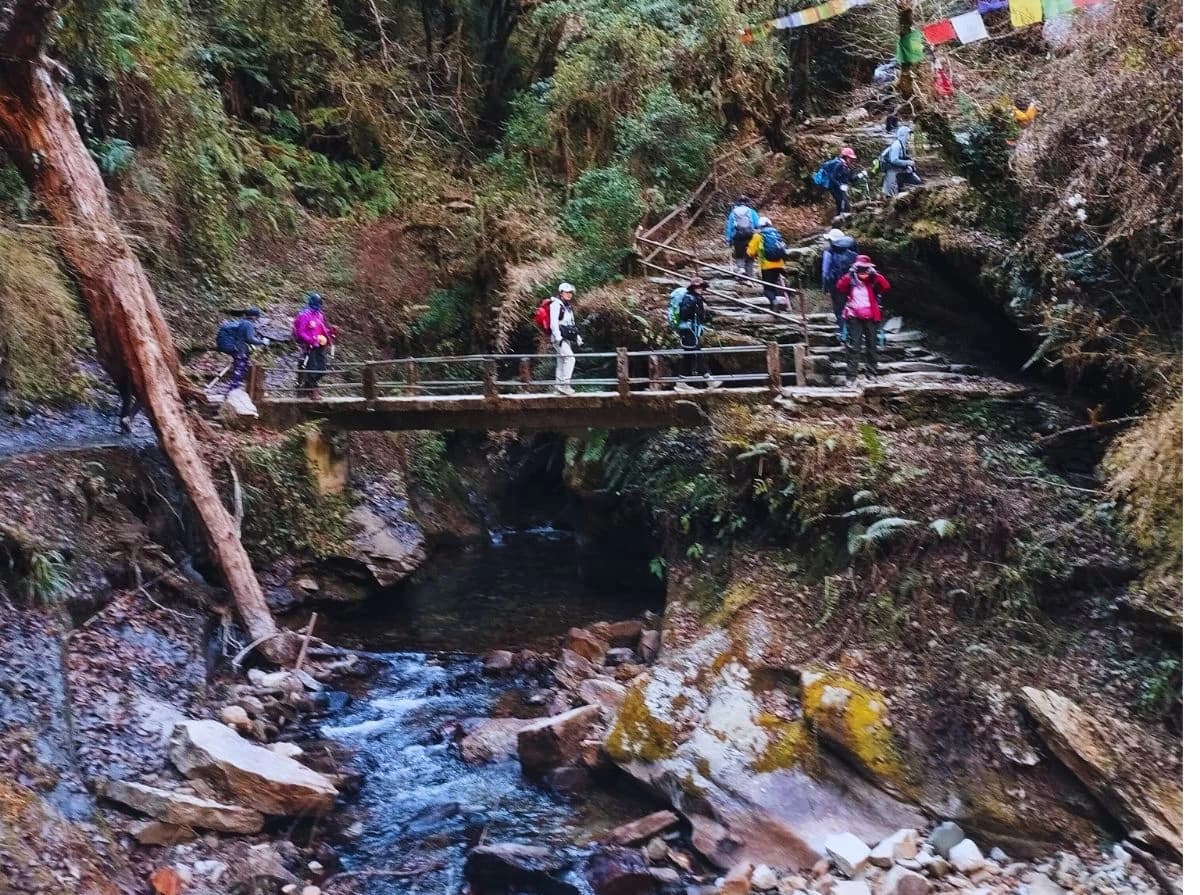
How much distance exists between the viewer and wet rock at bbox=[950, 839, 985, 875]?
7.06m

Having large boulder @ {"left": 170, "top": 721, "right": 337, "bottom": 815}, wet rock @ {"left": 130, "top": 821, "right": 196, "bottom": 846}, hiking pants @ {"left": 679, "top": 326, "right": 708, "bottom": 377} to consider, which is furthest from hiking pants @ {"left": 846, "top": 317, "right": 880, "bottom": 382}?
wet rock @ {"left": 130, "top": 821, "right": 196, "bottom": 846}

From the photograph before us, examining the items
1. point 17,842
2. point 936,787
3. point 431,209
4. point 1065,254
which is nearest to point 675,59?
point 431,209

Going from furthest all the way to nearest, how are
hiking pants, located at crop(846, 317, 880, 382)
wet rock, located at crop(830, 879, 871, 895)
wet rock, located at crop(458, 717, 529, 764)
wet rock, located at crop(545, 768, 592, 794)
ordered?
hiking pants, located at crop(846, 317, 880, 382)
wet rock, located at crop(458, 717, 529, 764)
wet rock, located at crop(545, 768, 592, 794)
wet rock, located at crop(830, 879, 871, 895)

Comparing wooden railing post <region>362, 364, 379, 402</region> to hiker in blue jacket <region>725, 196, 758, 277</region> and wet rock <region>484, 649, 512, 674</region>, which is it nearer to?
wet rock <region>484, 649, 512, 674</region>

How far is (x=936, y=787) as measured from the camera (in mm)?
7641

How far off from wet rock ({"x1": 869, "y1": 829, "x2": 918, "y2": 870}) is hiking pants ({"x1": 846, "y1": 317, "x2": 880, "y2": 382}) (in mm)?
6230

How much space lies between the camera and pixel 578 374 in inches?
664

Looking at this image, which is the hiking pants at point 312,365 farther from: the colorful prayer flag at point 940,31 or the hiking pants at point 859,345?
the colorful prayer flag at point 940,31

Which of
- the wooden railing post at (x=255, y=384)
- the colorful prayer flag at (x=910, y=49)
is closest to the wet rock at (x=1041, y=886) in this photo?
the wooden railing post at (x=255, y=384)

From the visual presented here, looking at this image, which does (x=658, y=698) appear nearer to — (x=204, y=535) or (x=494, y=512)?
(x=204, y=535)

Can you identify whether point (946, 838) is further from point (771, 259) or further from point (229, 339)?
point (229, 339)

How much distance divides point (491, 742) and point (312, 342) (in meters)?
7.55

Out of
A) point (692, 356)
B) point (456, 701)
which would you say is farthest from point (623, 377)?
point (456, 701)

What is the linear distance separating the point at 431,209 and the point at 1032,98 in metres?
14.7
